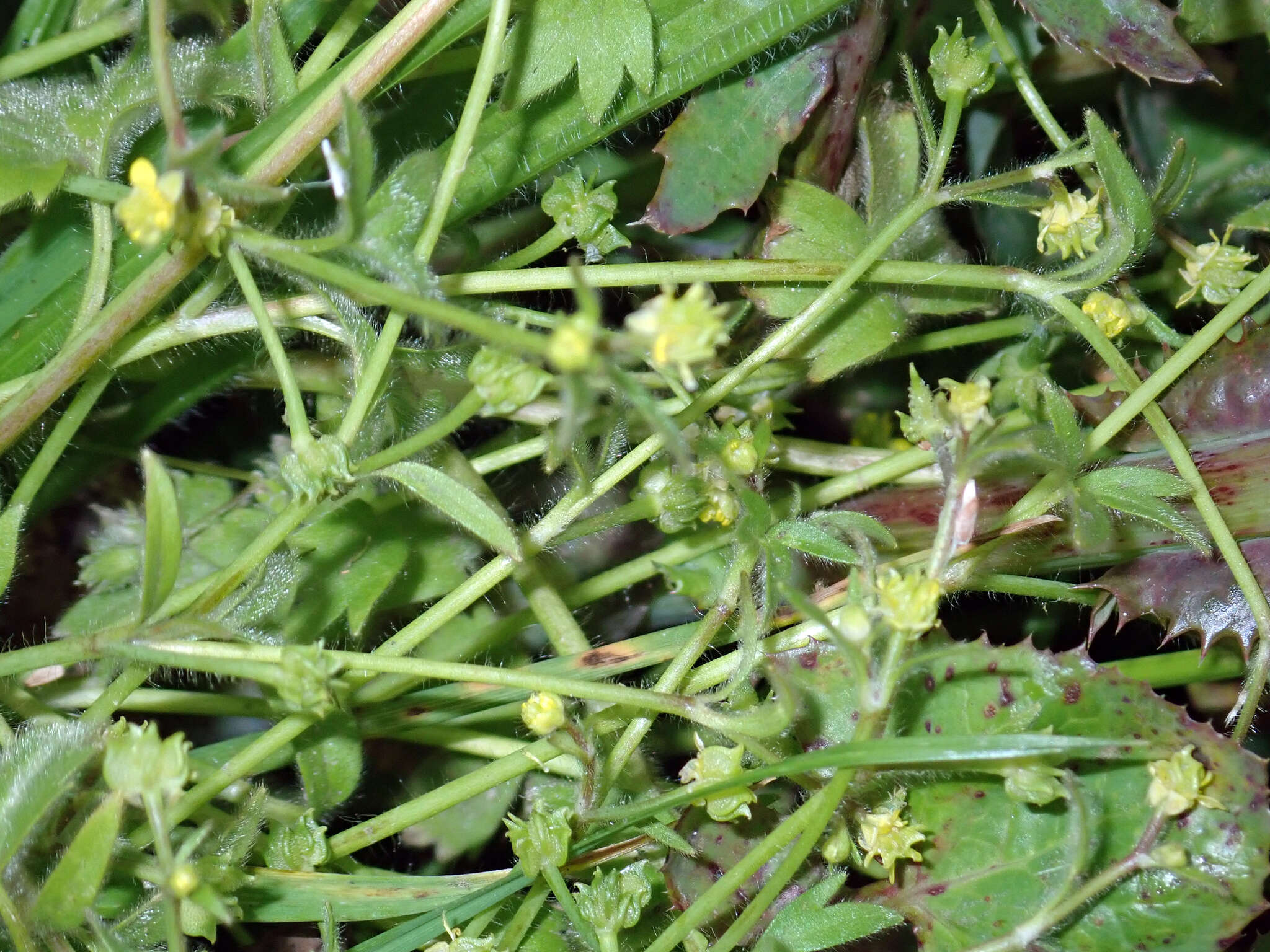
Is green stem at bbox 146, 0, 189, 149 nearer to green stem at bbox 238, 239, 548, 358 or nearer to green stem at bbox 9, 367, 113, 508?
A: green stem at bbox 238, 239, 548, 358

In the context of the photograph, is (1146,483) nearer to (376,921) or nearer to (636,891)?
(636,891)

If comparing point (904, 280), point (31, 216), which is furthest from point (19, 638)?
point (904, 280)

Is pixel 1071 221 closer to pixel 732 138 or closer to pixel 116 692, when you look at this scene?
pixel 732 138

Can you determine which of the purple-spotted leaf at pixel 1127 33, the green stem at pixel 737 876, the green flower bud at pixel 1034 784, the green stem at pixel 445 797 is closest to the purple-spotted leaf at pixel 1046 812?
the green flower bud at pixel 1034 784

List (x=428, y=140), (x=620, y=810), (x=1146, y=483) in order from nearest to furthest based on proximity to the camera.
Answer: (x=620, y=810) < (x=1146, y=483) < (x=428, y=140)

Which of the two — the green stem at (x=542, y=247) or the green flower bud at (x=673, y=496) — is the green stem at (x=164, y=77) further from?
the green flower bud at (x=673, y=496)

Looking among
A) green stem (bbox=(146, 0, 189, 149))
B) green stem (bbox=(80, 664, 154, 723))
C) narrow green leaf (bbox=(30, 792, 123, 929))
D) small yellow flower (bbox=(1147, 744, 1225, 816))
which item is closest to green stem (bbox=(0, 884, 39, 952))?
narrow green leaf (bbox=(30, 792, 123, 929))

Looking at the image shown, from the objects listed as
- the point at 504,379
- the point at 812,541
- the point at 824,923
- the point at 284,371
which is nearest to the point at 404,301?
the point at 504,379
